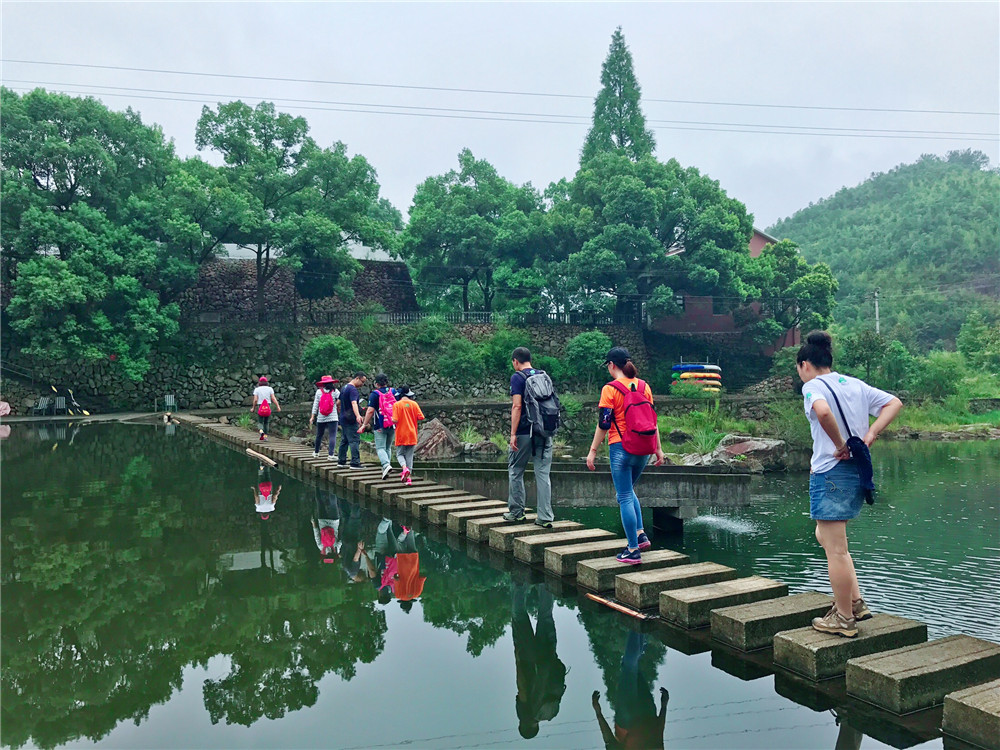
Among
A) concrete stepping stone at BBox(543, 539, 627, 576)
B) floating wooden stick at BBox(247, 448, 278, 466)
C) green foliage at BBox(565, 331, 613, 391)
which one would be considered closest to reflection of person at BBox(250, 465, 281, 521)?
floating wooden stick at BBox(247, 448, 278, 466)

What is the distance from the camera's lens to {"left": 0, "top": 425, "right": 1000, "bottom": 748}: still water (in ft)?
11.0

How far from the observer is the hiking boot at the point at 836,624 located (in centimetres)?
388

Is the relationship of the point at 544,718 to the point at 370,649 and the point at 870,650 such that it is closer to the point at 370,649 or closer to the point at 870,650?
the point at 370,649

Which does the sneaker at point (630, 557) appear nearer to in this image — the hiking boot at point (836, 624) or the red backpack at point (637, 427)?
the red backpack at point (637, 427)

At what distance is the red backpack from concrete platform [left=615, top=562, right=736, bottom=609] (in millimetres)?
842

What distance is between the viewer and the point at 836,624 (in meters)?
3.90

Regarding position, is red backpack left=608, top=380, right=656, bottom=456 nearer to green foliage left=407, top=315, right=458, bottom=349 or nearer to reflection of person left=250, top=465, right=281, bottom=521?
reflection of person left=250, top=465, right=281, bottom=521

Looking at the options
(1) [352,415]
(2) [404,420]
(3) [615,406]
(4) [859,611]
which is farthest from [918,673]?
(1) [352,415]

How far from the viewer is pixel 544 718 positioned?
3.47 meters

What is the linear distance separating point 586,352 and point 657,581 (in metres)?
26.6

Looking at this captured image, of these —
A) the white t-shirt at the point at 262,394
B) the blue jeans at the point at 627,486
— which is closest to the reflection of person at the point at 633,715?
the blue jeans at the point at 627,486

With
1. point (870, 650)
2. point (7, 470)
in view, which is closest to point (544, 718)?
point (870, 650)

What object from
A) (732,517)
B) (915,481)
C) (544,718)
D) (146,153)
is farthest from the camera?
(146,153)

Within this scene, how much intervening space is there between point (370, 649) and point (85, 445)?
47.5 ft
